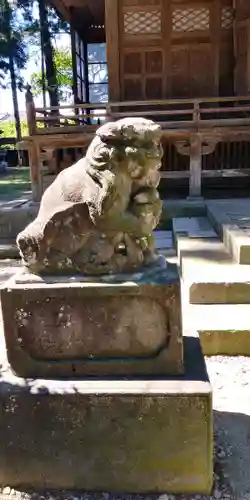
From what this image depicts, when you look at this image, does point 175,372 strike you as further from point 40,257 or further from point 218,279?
point 218,279

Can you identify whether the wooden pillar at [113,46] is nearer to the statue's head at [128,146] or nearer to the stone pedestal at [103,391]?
the statue's head at [128,146]

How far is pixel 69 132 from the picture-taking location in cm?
948

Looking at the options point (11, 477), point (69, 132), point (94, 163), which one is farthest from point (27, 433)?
point (69, 132)

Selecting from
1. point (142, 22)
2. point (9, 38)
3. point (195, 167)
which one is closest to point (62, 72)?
point (9, 38)

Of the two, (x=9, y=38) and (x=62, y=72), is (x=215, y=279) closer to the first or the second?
(x=9, y=38)

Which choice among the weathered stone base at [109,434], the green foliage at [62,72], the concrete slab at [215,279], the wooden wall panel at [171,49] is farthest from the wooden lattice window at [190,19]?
the green foliage at [62,72]

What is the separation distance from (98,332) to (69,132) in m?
7.42

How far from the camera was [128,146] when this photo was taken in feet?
8.02

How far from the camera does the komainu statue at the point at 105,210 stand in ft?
8.05

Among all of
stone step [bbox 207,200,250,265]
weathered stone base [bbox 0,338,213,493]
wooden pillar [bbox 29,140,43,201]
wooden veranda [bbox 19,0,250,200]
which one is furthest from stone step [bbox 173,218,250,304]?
wooden pillar [bbox 29,140,43,201]

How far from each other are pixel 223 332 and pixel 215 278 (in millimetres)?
718

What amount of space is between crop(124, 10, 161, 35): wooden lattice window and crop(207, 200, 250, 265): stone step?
169 inches

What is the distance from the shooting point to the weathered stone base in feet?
8.46

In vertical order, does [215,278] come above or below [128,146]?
below
